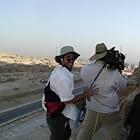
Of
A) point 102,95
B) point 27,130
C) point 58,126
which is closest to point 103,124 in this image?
point 102,95

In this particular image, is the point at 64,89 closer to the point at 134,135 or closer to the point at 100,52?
the point at 100,52

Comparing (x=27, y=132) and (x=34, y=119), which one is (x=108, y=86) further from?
(x=34, y=119)

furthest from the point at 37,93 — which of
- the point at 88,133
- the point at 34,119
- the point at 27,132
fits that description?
the point at 88,133

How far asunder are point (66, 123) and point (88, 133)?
692 millimetres

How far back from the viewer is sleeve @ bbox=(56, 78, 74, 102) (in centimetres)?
540

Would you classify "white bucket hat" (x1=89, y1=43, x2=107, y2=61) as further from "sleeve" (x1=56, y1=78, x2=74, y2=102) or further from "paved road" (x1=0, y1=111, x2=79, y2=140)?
"paved road" (x1=0, y1=111, x2=79, y2=140)

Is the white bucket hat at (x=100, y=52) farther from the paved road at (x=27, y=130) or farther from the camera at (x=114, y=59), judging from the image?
the paved road at (x=27, y=130)

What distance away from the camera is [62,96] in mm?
5469

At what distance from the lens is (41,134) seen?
9742mm

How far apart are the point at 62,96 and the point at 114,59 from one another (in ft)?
3.06

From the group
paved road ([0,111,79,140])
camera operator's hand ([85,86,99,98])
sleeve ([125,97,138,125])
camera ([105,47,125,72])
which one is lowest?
paved road ([0,111,79,140])

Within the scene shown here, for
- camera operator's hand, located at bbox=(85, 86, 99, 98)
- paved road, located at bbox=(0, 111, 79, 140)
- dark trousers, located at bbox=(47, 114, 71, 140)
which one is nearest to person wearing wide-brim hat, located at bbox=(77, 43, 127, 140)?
camera operator's hand, located at bbox=(85, 86, 99, 98)

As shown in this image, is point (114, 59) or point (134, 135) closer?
point (134, 135)

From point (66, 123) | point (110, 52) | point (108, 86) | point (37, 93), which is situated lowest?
point (37, 93)
